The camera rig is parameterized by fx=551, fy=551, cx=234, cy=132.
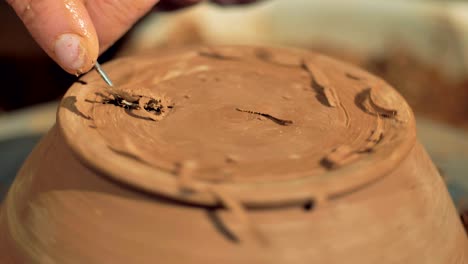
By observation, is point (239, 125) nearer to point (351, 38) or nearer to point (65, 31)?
point (65, 31)

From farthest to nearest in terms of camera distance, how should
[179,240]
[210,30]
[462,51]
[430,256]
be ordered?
[210,30] → [462,51] → [430,256] → [179,240]

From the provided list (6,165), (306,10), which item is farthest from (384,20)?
(6,165)

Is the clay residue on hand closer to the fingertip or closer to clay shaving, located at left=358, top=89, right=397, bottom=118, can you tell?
clay shaving, located at left=358, top=89, right=397, bottom=118

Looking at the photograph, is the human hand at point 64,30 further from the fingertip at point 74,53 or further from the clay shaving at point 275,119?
the clay shaving at point 275,119

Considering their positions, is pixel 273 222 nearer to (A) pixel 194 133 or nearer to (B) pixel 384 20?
(A) pixel 194 133

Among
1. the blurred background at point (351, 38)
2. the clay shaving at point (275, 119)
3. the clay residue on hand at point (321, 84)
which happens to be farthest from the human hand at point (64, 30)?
the blurred background at point (351, 38)

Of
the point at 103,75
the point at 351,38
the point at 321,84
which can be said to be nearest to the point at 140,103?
the point at 103,75

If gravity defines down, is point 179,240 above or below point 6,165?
above
